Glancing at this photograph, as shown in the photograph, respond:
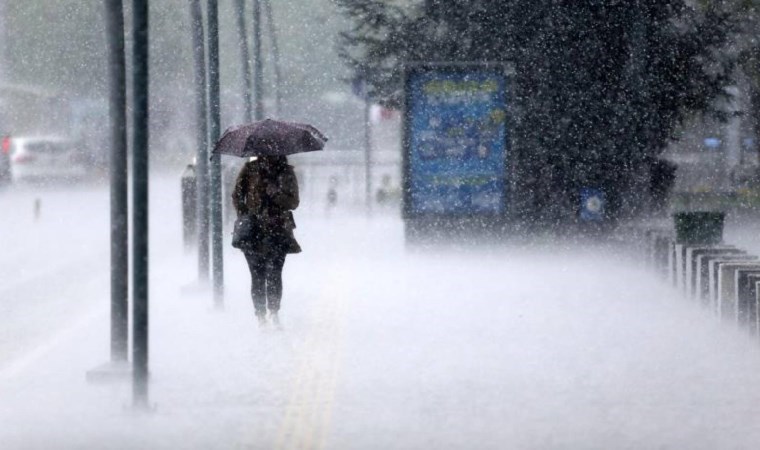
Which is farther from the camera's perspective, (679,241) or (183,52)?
(183,52)

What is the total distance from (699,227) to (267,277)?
224 inches

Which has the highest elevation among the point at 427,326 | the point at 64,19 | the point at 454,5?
the point at 64,19

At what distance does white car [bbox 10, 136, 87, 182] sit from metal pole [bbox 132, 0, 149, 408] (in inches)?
1501

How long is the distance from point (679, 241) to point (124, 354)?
26.9 ft

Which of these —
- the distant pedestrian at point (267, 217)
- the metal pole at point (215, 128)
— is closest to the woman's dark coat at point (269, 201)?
the distant pedestrian at point (267, 217)

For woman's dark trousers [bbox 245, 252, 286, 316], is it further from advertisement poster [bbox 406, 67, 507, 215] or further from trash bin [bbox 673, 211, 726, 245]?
advertisement poster [bbox 406, 67, 507, 215]

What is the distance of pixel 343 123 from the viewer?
8519cm

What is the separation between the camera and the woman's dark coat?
13.9m

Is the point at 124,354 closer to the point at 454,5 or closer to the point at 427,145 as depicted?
the point at 427,145

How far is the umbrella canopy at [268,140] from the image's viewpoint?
1366 centimetres

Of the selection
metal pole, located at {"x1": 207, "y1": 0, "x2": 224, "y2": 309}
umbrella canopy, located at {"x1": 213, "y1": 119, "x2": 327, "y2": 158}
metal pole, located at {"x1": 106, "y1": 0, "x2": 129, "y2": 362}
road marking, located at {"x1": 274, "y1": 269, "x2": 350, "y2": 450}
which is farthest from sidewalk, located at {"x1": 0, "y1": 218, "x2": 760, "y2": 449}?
umbrella canopy, located at {"x1": 213, "y1": 119, "x2": 327, "y2": 158}

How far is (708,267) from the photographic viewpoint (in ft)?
51.6

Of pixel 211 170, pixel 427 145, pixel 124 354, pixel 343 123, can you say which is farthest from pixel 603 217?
pixel 343 123

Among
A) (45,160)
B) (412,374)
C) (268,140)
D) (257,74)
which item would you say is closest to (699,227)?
(268,140)
